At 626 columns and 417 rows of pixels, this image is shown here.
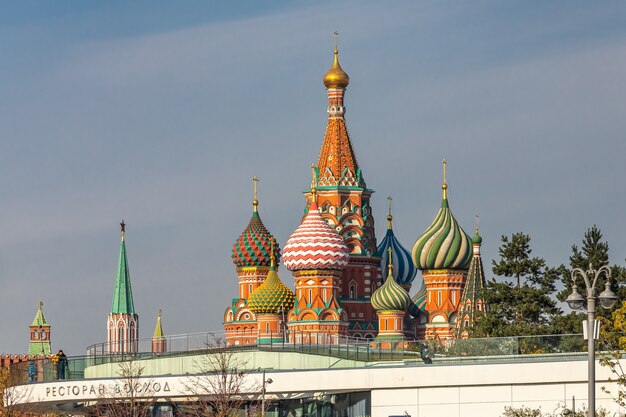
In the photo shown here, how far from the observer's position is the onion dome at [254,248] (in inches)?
4286

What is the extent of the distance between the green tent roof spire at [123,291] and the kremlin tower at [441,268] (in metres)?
72.2

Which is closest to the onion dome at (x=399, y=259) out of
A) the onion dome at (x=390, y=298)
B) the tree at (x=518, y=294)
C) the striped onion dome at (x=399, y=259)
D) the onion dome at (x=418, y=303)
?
the striped onion dome at (x=399, y=259)

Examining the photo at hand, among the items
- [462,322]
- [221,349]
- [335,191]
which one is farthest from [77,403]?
[335,191]

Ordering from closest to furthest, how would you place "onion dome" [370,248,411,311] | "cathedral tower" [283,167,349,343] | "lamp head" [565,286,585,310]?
"lamp head" [565,286,585,310], "cathedral tower" [283,167,349,343], "onion dome" [370,248,411,311]

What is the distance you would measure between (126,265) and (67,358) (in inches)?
4466

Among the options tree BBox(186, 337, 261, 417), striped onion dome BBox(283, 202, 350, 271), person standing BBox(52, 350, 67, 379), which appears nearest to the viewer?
tree BBox(186, 337, 261, 417)

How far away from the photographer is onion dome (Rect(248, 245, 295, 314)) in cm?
10150

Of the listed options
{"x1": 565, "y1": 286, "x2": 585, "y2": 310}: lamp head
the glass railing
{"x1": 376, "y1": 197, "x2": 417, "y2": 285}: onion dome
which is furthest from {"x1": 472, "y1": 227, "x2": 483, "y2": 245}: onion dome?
{"x1": 565, "y1": 286, "x2": 585, "y2": 310}: lamp head

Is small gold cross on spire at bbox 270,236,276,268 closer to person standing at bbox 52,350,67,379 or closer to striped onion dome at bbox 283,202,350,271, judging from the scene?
striped onion dome at bbox 283,202,350,271

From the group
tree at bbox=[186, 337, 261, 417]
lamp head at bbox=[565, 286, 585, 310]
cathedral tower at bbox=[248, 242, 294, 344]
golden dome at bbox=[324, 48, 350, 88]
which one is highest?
golden dome at bbox=[324, 48, 350, 88]

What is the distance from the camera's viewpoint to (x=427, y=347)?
52656mm

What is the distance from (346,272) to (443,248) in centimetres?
595

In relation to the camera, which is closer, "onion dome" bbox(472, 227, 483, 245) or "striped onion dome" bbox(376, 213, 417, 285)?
"onion dome" bbox(472, 227, 483, 245)

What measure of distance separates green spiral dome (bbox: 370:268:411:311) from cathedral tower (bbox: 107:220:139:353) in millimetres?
73445
